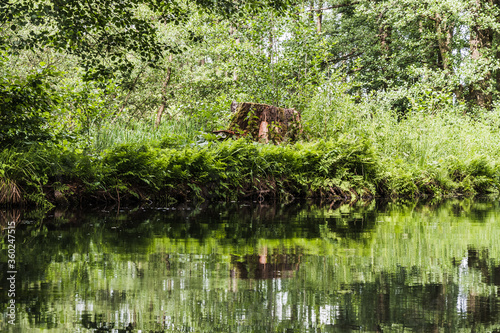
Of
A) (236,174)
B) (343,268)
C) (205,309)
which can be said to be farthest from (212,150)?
(205,309)

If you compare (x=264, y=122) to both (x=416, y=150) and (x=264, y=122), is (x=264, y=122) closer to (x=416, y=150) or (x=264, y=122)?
(x=264, y=122)

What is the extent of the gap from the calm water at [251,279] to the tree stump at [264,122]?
5.50 metres

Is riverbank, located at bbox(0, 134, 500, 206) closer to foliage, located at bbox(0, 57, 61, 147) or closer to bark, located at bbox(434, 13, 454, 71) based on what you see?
foliage, located at bbox(0, 57, 61, 147)

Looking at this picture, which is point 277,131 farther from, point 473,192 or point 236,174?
point 473,192

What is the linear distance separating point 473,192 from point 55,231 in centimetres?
921

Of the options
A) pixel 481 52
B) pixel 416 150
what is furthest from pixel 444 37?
pixel 416 150

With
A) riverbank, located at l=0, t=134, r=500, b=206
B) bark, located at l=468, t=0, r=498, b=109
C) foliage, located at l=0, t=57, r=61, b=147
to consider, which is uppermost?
bark, located at l=468, t=0, r=498, b=109

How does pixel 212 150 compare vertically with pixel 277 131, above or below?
below

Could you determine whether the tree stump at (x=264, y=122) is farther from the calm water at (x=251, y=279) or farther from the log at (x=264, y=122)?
the calm water at (x=251, y=279)

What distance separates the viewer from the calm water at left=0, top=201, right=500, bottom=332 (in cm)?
146

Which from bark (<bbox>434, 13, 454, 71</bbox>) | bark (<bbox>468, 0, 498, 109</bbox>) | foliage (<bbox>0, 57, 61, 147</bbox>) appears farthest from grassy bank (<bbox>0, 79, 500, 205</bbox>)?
bark (<bbox>434, 13, 454, 71</bbox>)

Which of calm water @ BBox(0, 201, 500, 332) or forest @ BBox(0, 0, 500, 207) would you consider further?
forest @ BBox(0, 0, 500, 207)

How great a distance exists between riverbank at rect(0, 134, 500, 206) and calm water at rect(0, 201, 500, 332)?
2.01 metres

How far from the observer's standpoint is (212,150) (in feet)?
24.2
